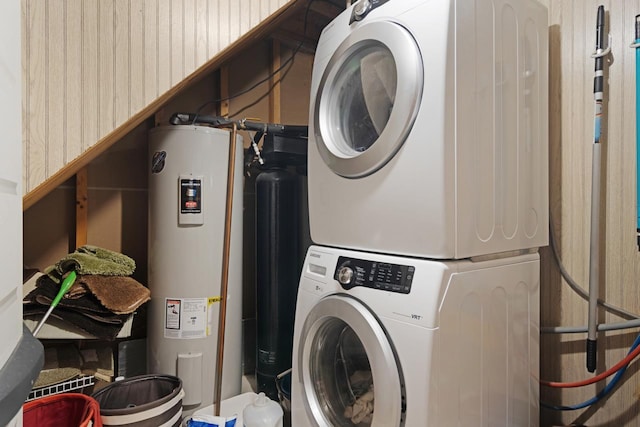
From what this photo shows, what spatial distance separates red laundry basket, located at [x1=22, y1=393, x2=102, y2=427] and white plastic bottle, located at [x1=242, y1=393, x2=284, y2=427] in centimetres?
56

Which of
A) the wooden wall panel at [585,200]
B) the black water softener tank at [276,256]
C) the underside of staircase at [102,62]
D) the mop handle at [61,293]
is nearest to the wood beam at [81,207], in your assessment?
the mop handle at [61,293]

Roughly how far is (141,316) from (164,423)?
2.38 feet

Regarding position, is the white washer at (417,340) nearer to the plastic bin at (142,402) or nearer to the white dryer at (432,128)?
the white dryer at (432,128)

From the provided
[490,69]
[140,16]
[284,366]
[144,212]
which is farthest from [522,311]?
[144,212]

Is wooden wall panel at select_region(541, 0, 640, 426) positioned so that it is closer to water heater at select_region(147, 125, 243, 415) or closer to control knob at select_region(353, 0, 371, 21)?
control knob at select_region(353, 0, 371, 21)

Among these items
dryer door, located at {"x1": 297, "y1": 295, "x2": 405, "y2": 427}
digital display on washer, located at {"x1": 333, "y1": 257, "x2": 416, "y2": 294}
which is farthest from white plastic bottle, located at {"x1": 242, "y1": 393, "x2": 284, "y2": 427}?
digital display on washer, located at {"x1": 333, "y1": 257, "x2": 416, "y2": 294}

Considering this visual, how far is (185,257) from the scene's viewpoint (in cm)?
186

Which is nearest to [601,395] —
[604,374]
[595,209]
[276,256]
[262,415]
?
[604,374]

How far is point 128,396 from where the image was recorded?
1692 millimetres

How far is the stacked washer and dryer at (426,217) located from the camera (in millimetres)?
1107

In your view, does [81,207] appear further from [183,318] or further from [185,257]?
[183,318]

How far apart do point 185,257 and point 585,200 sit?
1665 mm

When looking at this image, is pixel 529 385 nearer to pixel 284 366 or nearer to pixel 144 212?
pixel 284 366

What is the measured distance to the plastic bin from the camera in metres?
1.46
